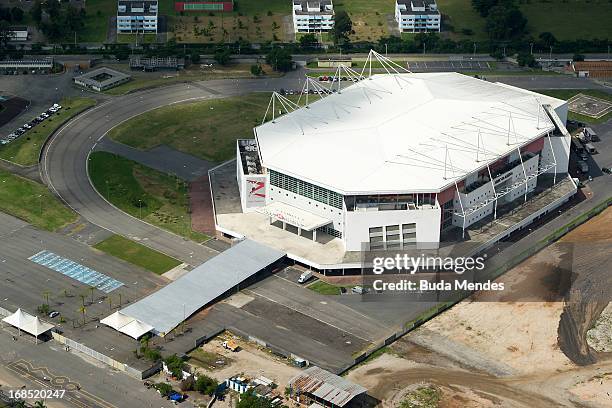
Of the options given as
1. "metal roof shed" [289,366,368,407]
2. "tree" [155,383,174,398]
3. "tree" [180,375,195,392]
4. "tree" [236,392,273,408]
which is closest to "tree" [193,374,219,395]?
"tree" [180,375,195,392]

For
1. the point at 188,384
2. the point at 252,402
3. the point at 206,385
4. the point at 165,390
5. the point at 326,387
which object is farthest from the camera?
the point at 188,384

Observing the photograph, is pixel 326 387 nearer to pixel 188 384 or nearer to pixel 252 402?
pixel 252 402

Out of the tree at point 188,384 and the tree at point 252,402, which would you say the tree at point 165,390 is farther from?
the tree at point 252,402

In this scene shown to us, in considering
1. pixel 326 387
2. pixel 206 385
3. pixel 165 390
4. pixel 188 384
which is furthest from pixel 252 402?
pixel 165 390

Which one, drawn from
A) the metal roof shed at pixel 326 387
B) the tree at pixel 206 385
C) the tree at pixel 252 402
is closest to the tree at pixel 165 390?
the tree at pixel 206 385

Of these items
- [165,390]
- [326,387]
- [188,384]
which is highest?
[326,387]

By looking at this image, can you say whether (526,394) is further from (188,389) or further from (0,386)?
(0,386)
